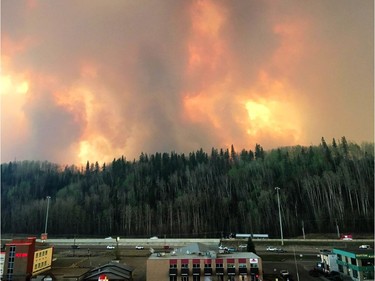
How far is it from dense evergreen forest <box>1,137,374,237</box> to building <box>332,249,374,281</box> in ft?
129

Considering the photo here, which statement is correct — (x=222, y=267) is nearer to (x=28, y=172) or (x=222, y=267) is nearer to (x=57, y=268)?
(x=57, y=268)

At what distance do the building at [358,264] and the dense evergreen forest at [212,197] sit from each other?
3931 centimetres

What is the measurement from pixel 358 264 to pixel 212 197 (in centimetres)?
6780

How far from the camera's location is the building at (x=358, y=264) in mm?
43625

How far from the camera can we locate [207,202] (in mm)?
107250

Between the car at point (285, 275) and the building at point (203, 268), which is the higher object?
the building at point (203, 268)

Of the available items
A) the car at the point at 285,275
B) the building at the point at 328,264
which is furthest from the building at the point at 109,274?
the building at the point at 328,264

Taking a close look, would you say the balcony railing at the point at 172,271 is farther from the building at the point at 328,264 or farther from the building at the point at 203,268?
the building at the point at 328,264

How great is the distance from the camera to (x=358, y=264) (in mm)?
44250

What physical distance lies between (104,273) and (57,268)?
2212 cm

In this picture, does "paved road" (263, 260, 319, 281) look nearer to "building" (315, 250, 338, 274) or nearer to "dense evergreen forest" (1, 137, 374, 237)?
"building" (315, 250, 338, 274)

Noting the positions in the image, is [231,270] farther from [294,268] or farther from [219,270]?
[294,268]

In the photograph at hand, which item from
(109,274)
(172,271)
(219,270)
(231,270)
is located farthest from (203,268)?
(109,274)

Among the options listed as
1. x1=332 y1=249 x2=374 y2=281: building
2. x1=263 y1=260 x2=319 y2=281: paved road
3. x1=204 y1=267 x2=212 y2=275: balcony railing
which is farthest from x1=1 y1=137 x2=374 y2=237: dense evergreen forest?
x1=204 y1=267 x2=212 y2=275: balcony railing
